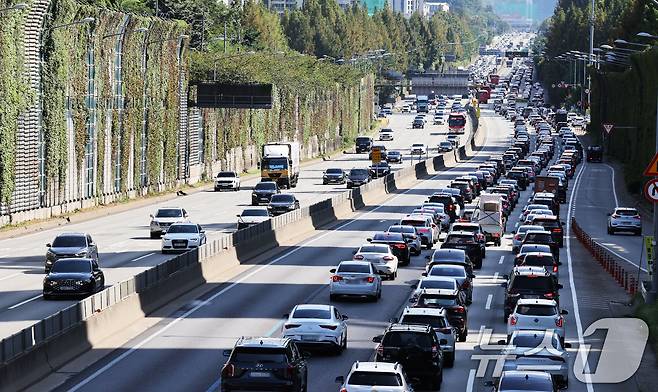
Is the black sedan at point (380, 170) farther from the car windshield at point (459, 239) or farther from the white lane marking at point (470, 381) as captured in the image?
the white lane marking at point (470, 381)

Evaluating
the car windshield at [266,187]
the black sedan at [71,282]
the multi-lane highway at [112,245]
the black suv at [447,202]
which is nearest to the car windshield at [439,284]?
the black sedan at [71,282]

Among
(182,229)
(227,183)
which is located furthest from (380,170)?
(182,229)

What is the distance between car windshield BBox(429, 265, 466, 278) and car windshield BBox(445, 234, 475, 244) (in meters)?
13.4

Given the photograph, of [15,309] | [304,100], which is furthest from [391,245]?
[304,100]

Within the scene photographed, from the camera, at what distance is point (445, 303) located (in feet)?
131

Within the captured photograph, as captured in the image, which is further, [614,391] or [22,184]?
[22,184]

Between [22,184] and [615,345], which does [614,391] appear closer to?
[615,345]

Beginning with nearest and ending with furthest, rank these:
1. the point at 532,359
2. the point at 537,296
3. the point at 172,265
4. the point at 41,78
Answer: the point at 532,359
the point at 537,296
the point at 172,265
the point at 41,78

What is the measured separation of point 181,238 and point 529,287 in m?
21.1

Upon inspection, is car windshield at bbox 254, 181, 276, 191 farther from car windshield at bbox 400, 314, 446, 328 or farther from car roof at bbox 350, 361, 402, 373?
car roof at bbox 350, 361, 402, 373

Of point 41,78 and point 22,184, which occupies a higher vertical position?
point 41,78

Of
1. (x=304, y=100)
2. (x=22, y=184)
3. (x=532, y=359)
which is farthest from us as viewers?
(x=304, y=100)

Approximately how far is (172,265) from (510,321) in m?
13.9

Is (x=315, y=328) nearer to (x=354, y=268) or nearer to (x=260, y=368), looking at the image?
(x=260, y=368)
